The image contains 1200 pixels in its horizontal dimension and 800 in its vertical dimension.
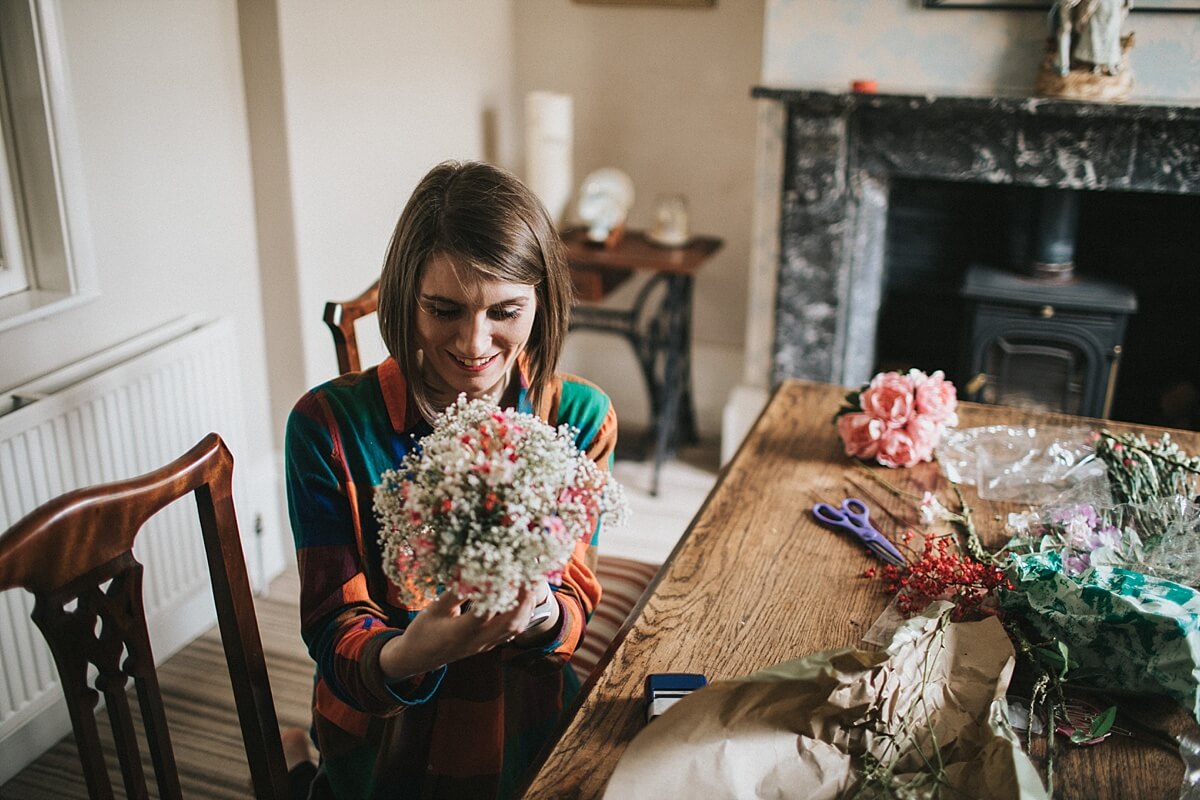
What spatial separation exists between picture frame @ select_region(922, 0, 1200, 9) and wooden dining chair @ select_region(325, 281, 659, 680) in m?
1.85

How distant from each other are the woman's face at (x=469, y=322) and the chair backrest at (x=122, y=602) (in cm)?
27

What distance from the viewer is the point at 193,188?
7.79 feet

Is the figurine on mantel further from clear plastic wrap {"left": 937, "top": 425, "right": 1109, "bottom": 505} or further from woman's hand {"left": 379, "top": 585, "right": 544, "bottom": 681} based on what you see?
woman's hand {"left": 379, "top": 585, "right": 544, "bottom": 681}

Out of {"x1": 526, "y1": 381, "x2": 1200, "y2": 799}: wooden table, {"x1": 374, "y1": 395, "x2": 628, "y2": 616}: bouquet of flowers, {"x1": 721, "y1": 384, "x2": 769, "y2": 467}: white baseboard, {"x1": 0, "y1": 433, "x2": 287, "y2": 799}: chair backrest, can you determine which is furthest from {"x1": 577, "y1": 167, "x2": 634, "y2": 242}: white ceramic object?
{"x1": 374, "y1": 395, "x2": 628, "y2": 616}: bouquet of flowers

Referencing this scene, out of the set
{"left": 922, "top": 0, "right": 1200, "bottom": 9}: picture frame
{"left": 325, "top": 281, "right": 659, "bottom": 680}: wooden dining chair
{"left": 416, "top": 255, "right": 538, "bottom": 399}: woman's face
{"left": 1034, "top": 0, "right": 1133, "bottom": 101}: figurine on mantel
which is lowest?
{"left": 325, "top": 281, "right": 659, "bottom": 680}: wooden dining chair

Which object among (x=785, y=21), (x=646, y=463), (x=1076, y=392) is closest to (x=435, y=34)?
(x=785, y=21)

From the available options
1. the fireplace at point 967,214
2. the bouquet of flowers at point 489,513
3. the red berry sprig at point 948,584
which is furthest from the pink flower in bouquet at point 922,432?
the fireplace at point 967,214

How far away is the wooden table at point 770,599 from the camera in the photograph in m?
1.02

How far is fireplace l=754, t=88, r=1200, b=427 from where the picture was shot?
2.79 metres

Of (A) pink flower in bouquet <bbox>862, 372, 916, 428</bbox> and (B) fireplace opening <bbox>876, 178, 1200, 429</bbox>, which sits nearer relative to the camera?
(A) pink flower in bouquet <bbox>862, 372, 916, 428</bbox>

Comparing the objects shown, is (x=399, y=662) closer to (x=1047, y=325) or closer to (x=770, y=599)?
(x=770, y=599)

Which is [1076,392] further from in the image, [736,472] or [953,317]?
[736,472]

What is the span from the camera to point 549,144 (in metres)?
3.34

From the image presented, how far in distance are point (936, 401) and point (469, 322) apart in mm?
815
